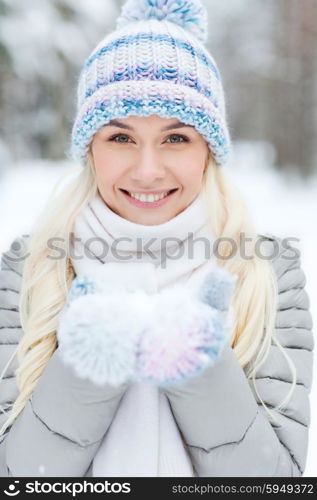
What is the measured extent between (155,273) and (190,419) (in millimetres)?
444

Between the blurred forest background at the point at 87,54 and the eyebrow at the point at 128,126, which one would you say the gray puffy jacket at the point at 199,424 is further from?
the blurred forest background at the point at 87,54

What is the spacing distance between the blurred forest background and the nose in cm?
61

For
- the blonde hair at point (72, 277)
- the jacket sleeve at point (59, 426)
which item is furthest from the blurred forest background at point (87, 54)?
the jacket sleeve at point (59, 426)

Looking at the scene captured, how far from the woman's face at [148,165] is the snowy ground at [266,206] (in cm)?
128

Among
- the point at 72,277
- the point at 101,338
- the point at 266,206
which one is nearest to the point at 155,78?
the point at 72,277

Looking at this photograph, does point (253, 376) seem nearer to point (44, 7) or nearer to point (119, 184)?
point (119, 184)

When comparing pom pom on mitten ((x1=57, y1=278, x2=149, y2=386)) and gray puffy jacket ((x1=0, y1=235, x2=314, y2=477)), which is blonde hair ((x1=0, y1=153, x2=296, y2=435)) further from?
pom pom on mitten ((x1=57, y1=278, x2=149, y2=386))

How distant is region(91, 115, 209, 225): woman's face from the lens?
1.48m

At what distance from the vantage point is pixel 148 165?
1.46 meters

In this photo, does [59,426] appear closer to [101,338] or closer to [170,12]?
[101,338]

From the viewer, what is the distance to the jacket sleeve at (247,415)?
123 centimetres

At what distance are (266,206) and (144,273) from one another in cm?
867

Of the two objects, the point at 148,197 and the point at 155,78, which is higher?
the point at 155,78

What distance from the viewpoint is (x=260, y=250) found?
173cm
